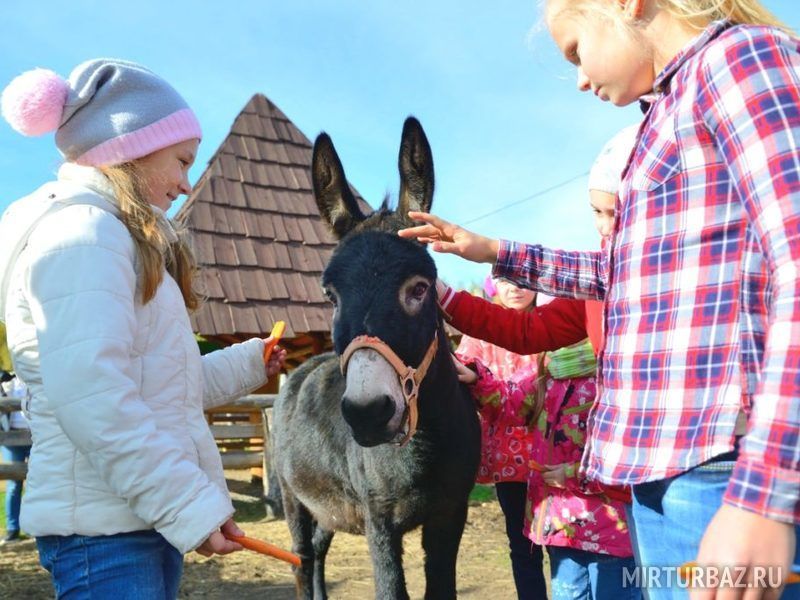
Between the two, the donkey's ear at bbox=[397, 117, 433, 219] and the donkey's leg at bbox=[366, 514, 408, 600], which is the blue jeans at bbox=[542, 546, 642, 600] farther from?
the donkey's ear at bbox=[397, 117, 433, 219]

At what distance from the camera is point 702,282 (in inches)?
46.0

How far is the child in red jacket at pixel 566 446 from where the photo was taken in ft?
8.38

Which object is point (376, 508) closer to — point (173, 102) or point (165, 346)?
point (165, 346)

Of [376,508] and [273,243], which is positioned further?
[273,243]

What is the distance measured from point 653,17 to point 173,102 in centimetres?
122

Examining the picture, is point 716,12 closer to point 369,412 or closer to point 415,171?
point 369,412

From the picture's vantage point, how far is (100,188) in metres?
1.68

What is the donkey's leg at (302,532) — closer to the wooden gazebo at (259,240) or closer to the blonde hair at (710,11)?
the wooden gazebo at (259,240)

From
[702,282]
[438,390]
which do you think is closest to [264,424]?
[438,390]

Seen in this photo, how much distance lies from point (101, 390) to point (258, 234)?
8.35 m

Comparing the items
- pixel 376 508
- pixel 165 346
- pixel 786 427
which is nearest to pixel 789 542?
pixel 786 427

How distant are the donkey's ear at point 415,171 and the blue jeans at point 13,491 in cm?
545

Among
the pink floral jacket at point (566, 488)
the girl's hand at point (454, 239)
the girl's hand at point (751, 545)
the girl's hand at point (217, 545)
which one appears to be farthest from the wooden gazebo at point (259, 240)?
the girl's hand at point (751, 545)

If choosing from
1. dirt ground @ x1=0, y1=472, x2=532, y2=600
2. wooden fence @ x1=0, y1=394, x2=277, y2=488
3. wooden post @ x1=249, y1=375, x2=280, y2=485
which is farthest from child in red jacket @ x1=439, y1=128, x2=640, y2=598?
wooden post @ x1=249, y1=375, x2=280, y2=485
